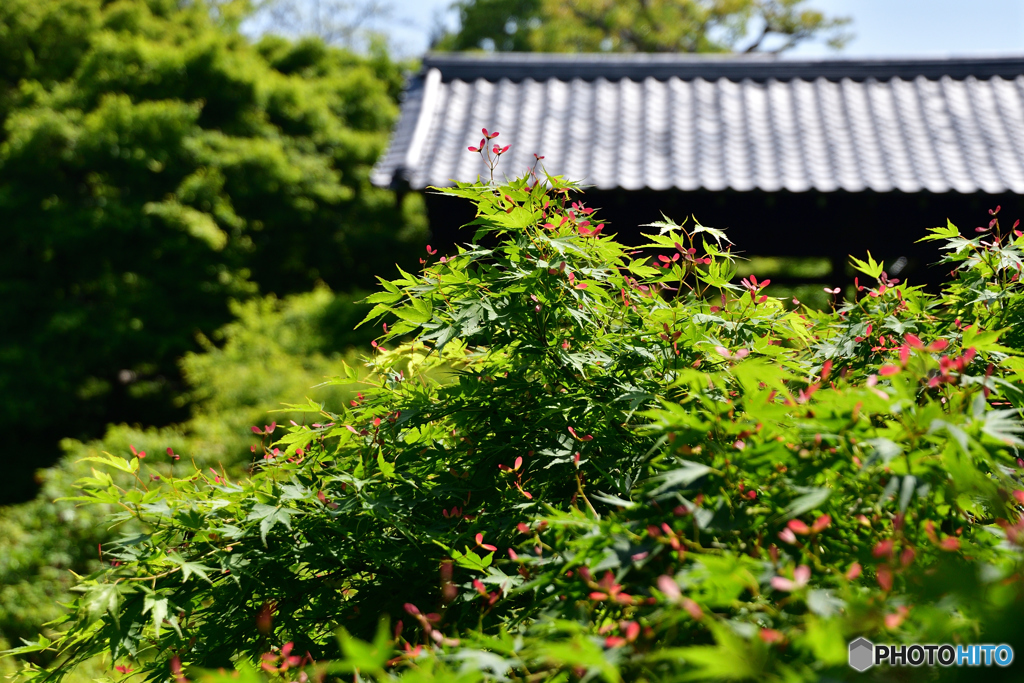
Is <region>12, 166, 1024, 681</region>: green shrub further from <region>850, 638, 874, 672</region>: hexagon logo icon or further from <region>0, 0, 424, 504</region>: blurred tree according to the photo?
<region>0, 0, 424, 504</region>: blurred tree

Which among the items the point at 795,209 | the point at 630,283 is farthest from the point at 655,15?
the point at 630,283

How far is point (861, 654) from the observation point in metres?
1.07

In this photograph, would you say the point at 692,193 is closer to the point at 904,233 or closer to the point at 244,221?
the point at 904,233

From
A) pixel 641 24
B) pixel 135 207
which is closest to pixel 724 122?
pixel 135 207

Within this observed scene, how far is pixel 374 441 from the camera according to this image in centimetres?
189

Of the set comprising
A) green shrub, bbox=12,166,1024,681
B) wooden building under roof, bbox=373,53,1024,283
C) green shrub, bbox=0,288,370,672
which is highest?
green shrub, bbox=12,166,1024,681

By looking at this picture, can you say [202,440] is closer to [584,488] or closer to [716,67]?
[584,488]

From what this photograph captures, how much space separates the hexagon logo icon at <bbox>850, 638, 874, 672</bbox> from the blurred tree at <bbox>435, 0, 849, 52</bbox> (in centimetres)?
1976

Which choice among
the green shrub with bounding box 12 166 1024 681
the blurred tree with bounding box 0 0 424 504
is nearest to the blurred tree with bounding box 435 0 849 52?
the blurred tree with bounding box 0 0 424 504

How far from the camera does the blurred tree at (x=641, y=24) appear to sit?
18.8 meters

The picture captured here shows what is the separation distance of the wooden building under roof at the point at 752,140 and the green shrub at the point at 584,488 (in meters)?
2.94

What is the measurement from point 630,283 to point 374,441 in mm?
839

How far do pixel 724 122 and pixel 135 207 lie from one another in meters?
8.62

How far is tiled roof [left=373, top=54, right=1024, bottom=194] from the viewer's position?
5312mm
